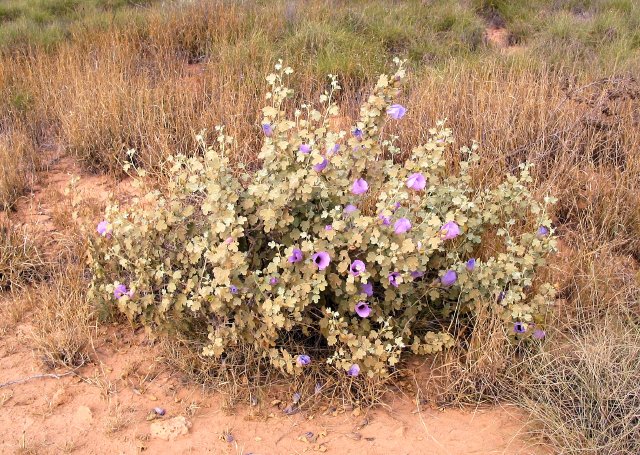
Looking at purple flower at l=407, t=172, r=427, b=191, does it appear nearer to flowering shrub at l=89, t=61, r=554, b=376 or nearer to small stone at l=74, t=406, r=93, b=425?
flowering shrub at l=89, t=61, r=554, b=376

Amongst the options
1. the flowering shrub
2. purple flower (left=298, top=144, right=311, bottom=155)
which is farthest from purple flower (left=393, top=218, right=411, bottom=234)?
purple flower (left=298, top=144, right=311, bottom=155)

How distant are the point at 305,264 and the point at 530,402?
1.15 metres

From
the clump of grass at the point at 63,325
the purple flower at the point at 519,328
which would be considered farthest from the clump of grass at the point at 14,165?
the purple flower at the point at 519,328

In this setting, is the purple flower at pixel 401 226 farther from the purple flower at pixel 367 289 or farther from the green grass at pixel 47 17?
the green grass at pixel 47 17

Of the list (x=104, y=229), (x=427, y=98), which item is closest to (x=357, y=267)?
(x=104, y=229)

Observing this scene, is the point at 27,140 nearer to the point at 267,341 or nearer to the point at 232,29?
the point at 232,29

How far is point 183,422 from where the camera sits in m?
2.86

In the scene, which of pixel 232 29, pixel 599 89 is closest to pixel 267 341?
pixel 599 89

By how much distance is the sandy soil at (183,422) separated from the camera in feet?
9.02

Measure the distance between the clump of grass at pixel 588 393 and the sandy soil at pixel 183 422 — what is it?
0.13 metres

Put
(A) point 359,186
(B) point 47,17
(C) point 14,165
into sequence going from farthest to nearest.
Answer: (B) point 47,17, (C) point 14,165, (A) point 359,186

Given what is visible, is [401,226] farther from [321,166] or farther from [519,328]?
[519,328]

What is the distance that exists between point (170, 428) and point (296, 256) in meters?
0.94

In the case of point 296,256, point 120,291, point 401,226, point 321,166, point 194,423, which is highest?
point 321,166
